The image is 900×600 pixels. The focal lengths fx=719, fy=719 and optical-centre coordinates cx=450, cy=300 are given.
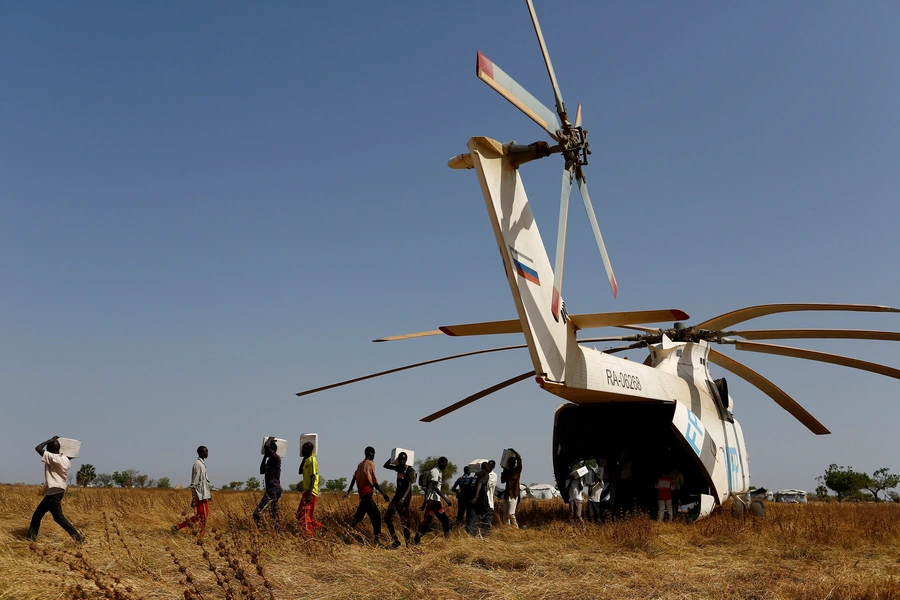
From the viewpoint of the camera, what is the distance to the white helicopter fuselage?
28.7 feet

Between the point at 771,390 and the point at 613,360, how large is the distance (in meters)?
4.81

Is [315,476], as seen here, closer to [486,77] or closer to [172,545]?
[172,545]

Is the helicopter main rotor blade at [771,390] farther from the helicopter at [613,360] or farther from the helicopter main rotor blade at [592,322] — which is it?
the helicopter main rotor blade at [592,322]

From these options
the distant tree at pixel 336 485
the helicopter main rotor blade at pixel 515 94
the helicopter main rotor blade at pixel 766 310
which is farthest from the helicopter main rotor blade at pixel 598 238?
the distant tree at pixel 336 485

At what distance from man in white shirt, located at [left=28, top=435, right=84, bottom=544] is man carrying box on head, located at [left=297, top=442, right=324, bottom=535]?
9.55ft

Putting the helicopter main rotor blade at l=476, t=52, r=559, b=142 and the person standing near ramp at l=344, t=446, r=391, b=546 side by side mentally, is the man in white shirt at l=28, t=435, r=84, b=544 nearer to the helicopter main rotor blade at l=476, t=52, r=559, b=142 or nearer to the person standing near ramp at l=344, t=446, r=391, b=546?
the person standing near ramp at l=344, t=446, r=391, b=546

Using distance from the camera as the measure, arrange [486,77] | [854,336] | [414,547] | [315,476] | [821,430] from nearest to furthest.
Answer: [486,77] → [414,547] → [315,476] → [854,336] → [821,430]

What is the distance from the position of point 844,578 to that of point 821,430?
7.72 meters

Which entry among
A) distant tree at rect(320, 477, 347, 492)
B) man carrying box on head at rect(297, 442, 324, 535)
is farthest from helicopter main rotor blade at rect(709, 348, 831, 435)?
distant tree at rect(320, 477, 347, 492)

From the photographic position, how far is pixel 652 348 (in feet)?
46.7

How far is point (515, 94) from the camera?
777 centimetres

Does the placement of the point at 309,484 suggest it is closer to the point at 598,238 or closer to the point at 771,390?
the point at 598,238

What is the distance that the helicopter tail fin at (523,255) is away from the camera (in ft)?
27.6

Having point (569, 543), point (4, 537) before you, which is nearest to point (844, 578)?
point (569, 543)
